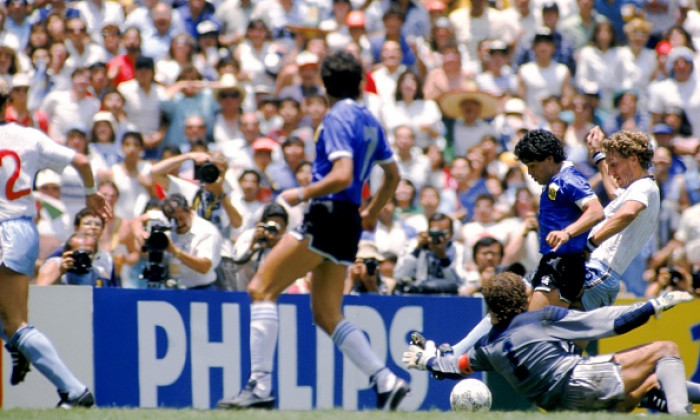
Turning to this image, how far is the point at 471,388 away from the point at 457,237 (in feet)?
15.5

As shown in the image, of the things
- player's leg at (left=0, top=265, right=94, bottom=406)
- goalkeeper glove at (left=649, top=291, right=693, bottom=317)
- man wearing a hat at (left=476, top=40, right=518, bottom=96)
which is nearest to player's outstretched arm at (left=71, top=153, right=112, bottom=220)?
player's leg at (left=0, top=265, right=94, bottom=406)

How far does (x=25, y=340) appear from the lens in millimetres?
8109

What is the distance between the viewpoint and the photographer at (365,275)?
11.5m

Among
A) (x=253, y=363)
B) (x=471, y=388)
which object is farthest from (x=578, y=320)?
(x=253, y=363)

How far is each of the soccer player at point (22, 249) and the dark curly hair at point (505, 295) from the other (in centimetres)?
Result: 263

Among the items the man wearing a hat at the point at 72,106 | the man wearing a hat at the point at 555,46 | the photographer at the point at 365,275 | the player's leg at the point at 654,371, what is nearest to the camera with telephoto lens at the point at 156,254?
the photographer at the point at 365,275

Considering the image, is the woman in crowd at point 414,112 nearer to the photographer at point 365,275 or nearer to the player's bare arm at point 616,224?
the photographer at point 365,275

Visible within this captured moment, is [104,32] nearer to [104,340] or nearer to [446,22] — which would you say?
[446,22]

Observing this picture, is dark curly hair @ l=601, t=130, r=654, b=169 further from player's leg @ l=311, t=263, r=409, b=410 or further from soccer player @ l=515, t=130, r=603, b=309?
player's leg @ l=311, t=263, r=409, b=410

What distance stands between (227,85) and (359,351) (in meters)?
8.04

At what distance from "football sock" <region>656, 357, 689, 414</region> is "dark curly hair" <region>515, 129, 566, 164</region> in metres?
1.56

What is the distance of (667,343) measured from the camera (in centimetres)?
773

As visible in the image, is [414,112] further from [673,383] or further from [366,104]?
[673,383]

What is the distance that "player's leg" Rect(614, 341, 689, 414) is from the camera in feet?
24.8
